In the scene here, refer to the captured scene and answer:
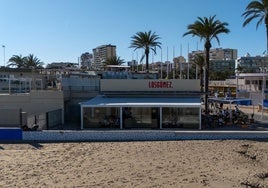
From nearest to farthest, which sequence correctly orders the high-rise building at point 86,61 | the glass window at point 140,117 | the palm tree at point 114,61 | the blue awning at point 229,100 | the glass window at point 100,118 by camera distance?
1. the glass window at point 140,117
2. the glass window at point 100,118
3. the blue awning at point 229,100
4. the palm tree at point 114,61
5. the high-rise building at point 86,61

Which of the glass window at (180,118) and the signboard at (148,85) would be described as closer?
the glass window at (180,118)

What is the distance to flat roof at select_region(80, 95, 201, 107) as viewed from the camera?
28.6m

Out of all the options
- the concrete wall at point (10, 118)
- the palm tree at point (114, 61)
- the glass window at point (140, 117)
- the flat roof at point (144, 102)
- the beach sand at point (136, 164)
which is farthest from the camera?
the palm tree at point (114, 61)

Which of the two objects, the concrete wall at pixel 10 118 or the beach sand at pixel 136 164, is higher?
the concrete wall at pixel 10 118

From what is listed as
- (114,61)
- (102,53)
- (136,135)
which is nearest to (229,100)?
(136,135)

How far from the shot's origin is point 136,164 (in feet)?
63.5

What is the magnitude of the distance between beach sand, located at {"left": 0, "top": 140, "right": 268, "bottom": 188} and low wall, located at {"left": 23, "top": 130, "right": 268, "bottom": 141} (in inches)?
36.5

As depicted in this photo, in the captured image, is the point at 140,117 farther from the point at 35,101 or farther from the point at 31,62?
the point at 31,62

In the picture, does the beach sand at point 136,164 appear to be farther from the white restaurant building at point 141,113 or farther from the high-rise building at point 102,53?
the high-rise building at point 102,53

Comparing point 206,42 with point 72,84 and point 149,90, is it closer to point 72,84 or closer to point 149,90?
point 149,90

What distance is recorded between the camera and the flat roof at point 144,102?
2860 cm

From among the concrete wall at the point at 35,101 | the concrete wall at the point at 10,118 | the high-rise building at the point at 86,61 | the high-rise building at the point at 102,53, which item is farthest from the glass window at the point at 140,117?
the high-rise building at the point at 102,53

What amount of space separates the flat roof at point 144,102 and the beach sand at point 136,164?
14.5 ft

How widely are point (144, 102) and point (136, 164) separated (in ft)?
36.0
